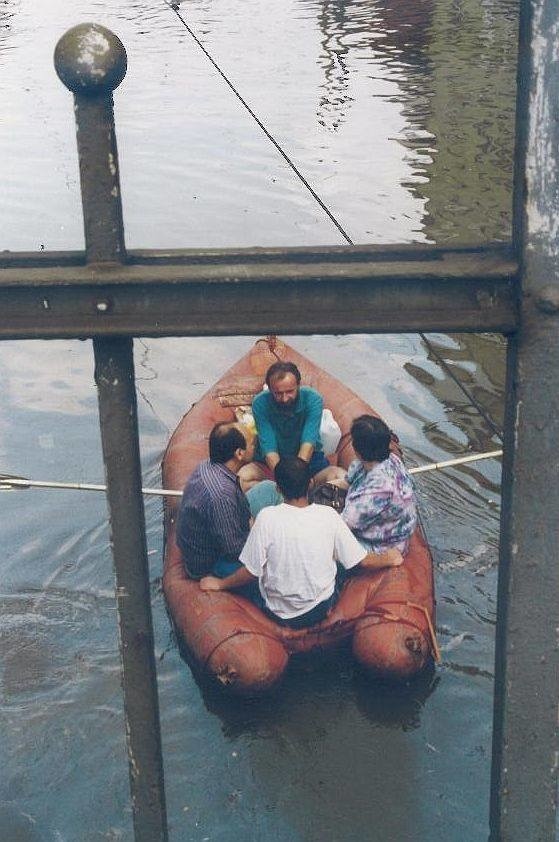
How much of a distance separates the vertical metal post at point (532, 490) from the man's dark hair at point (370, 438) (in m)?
3.46

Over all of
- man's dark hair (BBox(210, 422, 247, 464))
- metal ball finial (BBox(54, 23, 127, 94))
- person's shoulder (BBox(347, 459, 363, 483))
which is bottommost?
person's shoulder (BBox(347, 459, 363, 483))

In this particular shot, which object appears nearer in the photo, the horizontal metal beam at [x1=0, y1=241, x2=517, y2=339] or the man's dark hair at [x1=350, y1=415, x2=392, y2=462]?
the horizontal metal beam at [x1=0, y1=241, x2=517, y2=339]

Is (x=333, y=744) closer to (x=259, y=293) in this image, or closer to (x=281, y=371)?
(x=281, y=371)

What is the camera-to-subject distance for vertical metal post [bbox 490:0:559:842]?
213 cm

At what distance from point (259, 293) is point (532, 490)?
2.39 ft

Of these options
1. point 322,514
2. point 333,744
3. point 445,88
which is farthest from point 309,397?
point 445,88

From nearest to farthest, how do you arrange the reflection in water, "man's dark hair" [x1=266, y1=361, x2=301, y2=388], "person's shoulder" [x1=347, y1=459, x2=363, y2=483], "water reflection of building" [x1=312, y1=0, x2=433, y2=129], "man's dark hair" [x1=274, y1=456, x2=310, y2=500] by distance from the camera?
"man's dark hair" [x1=274, y1=456, x2=310, y2=500] < the reflection in water < "person's shoulder" [x1=347, y1=459, x2=363, y2=483] < "man's dark hair" [x1=266, y1=361, x2=301, y2=388] < "water reflection of building" [x1=312, y1=0, x2=433, y2=129]

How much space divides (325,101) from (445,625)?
2071cm

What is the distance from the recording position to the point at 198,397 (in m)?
11.8

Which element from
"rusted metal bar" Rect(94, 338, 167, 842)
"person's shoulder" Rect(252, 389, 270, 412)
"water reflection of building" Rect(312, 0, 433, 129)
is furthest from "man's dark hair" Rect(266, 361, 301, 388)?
"water reflection of building" Rect(312, 0, 433, 129)

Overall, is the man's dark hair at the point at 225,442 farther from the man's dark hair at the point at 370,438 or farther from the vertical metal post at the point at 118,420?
the vertical metal post at the point at 118,420

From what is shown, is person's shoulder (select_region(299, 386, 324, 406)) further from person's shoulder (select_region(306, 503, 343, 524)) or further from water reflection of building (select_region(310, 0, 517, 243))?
water reflection of building (select_region(310, 0, 517, 243))

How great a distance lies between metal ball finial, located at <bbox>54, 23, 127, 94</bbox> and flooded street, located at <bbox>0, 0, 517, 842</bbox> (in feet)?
2.68

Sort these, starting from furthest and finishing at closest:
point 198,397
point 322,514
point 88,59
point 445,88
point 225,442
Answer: point 445,88 < point 198,397 < point 225,442 < point 322,514 < point 88,59
